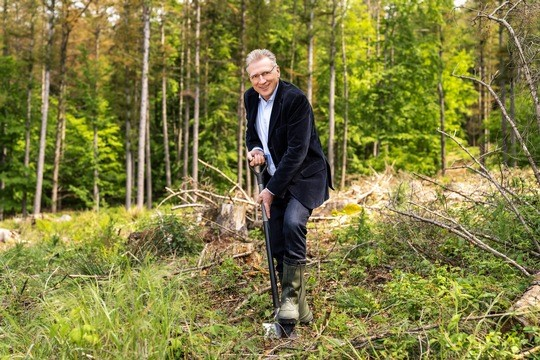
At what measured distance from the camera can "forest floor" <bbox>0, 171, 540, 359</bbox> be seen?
3.33m

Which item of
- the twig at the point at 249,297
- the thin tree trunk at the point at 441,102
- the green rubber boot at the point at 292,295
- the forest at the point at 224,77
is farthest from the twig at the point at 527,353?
the thin tree trunk at the point at 441,102

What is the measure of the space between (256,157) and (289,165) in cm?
46

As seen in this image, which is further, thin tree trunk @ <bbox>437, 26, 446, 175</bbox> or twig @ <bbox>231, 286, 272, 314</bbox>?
thin tree trunk @ <bbox>437, 26, 446, 175</bbox>

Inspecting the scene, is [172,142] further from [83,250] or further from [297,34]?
[83,250]

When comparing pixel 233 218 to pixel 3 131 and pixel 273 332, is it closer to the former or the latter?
pixel 273 332

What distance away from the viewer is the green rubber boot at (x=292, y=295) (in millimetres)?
3865

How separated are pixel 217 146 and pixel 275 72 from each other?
2239 centimetres

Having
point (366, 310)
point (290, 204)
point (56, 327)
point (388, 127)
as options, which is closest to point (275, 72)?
point (290, 204)

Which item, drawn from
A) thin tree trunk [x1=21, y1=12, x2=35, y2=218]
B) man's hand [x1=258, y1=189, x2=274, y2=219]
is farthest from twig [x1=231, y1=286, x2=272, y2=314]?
thin tree trunk [x1=21, y1=12, x2=35, y2=218]

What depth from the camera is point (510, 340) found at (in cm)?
321

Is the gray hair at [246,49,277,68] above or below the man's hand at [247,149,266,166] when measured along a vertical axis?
above

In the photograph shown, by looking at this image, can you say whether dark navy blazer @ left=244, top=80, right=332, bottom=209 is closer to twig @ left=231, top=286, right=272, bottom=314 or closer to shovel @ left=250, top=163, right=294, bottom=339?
shovel @ left=250, top=163, right=294, bottom=339

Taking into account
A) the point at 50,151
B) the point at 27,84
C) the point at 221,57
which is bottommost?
the point at 50,151

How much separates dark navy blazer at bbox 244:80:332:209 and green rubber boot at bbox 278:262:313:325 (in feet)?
1.70
